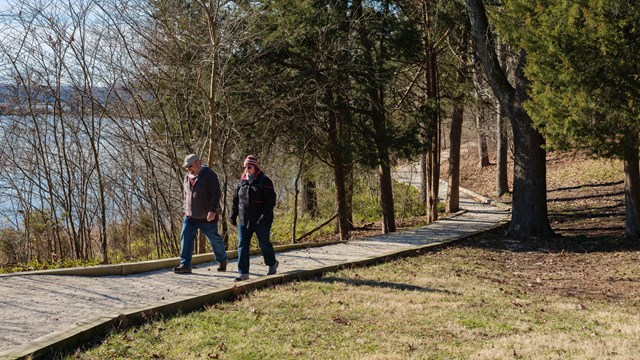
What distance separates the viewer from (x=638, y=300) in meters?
9.12

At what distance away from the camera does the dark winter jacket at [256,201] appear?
9.23 metres

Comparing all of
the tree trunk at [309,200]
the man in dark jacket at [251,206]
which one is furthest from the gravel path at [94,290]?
the tree trunk at [309,200]

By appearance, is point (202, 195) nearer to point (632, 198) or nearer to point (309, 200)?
point (632, 198)

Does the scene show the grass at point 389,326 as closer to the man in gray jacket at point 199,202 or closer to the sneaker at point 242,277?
the sneaker at point 242,277

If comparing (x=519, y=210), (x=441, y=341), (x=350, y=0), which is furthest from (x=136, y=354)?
(x=350, y=0)

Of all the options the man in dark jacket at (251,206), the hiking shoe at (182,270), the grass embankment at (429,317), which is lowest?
the grass embankment at (429,317)

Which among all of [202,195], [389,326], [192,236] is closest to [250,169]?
[202,195]

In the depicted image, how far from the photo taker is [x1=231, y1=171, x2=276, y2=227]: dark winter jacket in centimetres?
923

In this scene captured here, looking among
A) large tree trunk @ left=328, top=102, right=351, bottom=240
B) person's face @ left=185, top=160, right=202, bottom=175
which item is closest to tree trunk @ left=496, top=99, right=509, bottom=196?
large tree trunk @ left=328, top=102, right=351, bottom=240

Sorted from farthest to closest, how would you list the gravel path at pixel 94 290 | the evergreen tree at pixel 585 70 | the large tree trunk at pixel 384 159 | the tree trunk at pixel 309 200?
the tree trunk at pixel 309 200 < the large tree trunk at pixel 384 159 < the evergreen tree at pixel 585 70 < the gravel path at pixel 94 290

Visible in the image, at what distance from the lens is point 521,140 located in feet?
50.4

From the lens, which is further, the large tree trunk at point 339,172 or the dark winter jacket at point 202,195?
the large tree trunk at point 339,172

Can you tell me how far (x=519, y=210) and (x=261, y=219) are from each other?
8421mm

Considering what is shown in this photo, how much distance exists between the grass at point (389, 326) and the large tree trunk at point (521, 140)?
5843 millimetres
